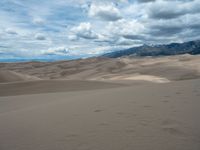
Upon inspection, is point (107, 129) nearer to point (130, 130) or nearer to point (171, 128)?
point (130, 130)

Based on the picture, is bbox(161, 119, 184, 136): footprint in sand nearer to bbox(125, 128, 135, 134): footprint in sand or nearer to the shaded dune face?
bbox(125, 128, 135, 134): footprint in sand

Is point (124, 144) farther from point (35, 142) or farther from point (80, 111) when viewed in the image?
point (80, 111)

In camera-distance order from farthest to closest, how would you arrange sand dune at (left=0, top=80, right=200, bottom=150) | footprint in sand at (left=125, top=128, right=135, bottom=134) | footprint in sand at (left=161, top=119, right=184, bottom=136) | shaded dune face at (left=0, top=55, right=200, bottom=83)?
shaded dune face at (left=0, top=55, right=200, bottom=83), footprint in sand at (left=125, top=128, right=135, bottom=134), footprint in sand at (left=161, top=119, right=184, bottom=136), sand dune at (left=0, top=80, right=200, bottom=150)

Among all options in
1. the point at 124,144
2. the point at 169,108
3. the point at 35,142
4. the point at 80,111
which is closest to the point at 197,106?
the point at 169,108

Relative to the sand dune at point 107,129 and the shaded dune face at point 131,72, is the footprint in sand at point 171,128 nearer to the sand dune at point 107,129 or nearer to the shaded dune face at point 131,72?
the sand dune at point 107,129

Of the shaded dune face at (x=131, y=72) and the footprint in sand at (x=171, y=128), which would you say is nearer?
the footprint in sand at (x=171, y=128)

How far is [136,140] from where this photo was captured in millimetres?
3049

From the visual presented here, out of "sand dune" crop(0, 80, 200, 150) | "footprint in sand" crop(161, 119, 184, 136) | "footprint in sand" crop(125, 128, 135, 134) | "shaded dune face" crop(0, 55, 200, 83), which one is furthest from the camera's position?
"shaded dune face" crop(0, 55, 200, 83)

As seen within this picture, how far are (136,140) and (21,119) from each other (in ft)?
7.47

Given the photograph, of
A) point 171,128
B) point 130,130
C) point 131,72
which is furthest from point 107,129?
point 131,72

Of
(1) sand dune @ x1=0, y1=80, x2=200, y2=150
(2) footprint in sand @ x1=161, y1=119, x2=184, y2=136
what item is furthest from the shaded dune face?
(2) footprint in sand @ x1=161, y1=119, x2=184, y2=136

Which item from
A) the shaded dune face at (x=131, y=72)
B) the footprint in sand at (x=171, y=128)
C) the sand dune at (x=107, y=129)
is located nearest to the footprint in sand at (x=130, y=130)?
the sand dune at (x=107, y=129)

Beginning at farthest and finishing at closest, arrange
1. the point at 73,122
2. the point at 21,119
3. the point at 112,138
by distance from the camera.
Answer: the point at 21,119 → the point at 73,122 → the point at 112,138

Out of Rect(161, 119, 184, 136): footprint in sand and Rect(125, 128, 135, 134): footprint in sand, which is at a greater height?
Rect(125, 128, 135, 134): footprint in sand
